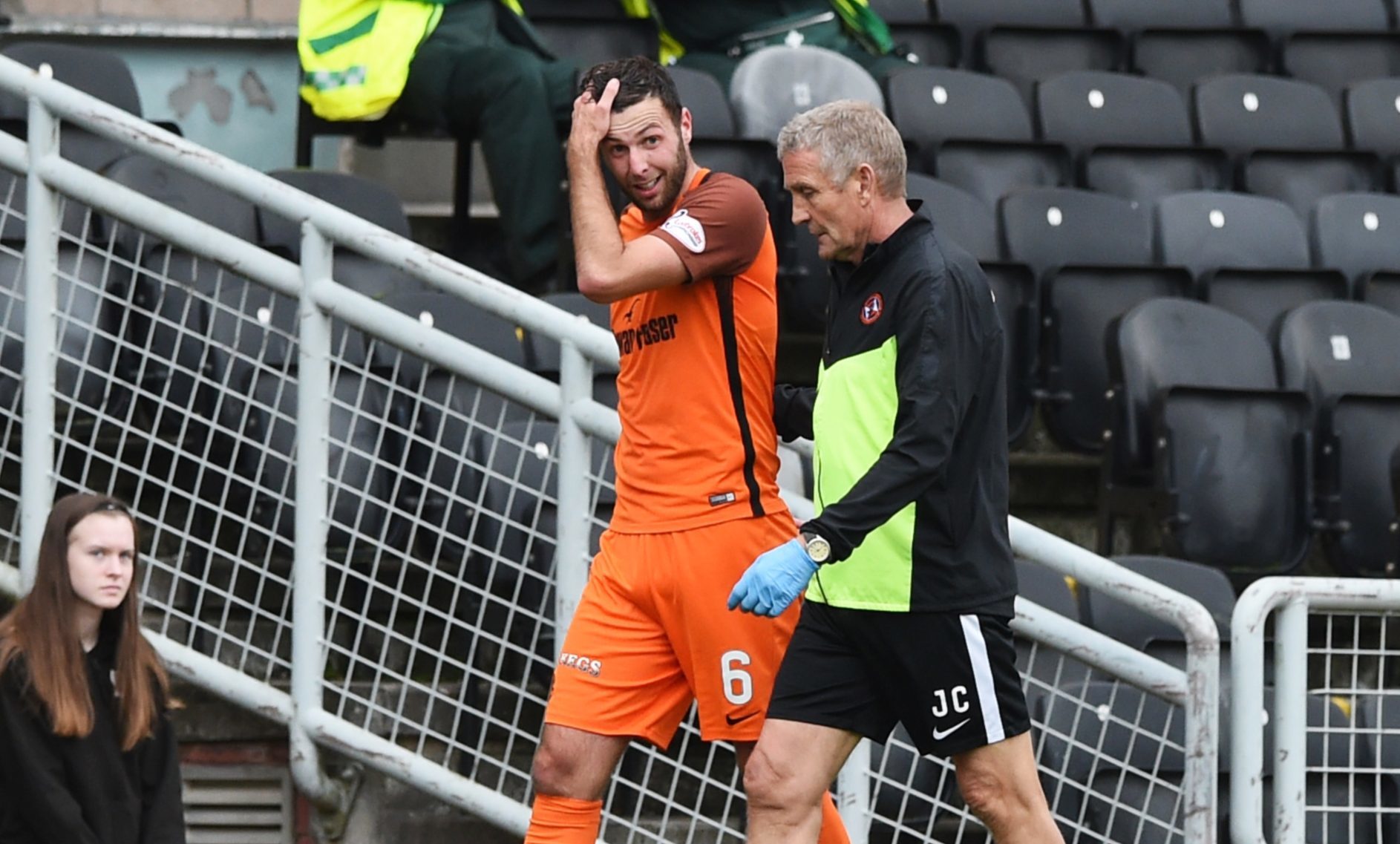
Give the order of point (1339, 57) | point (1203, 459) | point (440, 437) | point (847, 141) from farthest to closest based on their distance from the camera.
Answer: point (1339, 57)
point (1203, 459)
point (440, 437)
point (847, 141)

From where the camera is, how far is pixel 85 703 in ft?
14.2

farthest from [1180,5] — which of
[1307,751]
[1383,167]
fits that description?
[1307,751]

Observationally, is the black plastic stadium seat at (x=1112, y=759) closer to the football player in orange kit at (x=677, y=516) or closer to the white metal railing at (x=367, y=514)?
the white metal railing at (x=367, y=514)

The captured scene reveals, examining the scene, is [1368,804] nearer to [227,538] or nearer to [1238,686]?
[1238,686]

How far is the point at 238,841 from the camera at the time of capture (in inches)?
202

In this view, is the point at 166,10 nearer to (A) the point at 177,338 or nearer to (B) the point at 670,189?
(A) the point at 177,338

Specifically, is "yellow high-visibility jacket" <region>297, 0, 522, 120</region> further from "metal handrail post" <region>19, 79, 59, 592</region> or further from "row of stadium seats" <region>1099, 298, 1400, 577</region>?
"row of stadium seats" <region>1099, 298, 1400, 577</region>

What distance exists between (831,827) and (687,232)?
1.16 meters

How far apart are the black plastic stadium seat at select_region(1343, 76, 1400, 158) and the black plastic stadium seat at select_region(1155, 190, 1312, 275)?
114 cm

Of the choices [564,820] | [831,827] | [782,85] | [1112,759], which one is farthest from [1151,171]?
[564,820]

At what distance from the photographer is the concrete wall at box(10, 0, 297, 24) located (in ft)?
27.6

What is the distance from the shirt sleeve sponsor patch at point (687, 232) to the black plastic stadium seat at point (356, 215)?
2.12 metres

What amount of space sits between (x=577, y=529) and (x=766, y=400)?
801 millimetres

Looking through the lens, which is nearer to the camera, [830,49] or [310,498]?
[310,498]
